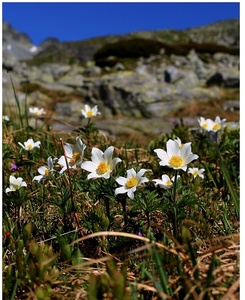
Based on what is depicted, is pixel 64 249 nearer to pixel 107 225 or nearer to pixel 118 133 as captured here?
pixel 107 225

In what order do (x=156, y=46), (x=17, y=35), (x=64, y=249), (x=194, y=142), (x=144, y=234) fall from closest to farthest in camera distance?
(x=64, y=249) < (x=144, y=234) < (x=194, y=142) < (x=156, y=46) < (x=17, y=35)

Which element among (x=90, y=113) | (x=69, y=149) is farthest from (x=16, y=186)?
(x=90, y=113)

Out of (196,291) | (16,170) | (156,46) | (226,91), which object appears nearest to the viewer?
(196,291)

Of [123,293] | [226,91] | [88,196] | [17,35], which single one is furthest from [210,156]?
[17,35]

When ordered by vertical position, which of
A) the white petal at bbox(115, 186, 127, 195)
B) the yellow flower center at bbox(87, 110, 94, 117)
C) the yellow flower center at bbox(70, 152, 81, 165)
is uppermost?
the yellow flower center at bbox(87, 110, 94, 117)

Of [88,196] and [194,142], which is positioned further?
[194,142]

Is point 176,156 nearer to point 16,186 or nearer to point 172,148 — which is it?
point 172,148

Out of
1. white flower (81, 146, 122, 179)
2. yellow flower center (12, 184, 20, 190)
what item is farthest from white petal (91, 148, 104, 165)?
yellow flower center (12, 184, 20, 190)

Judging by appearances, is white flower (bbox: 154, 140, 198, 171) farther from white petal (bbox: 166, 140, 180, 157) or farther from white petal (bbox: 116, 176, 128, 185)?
white petal (bbox: 116, 176, 128, 185)
